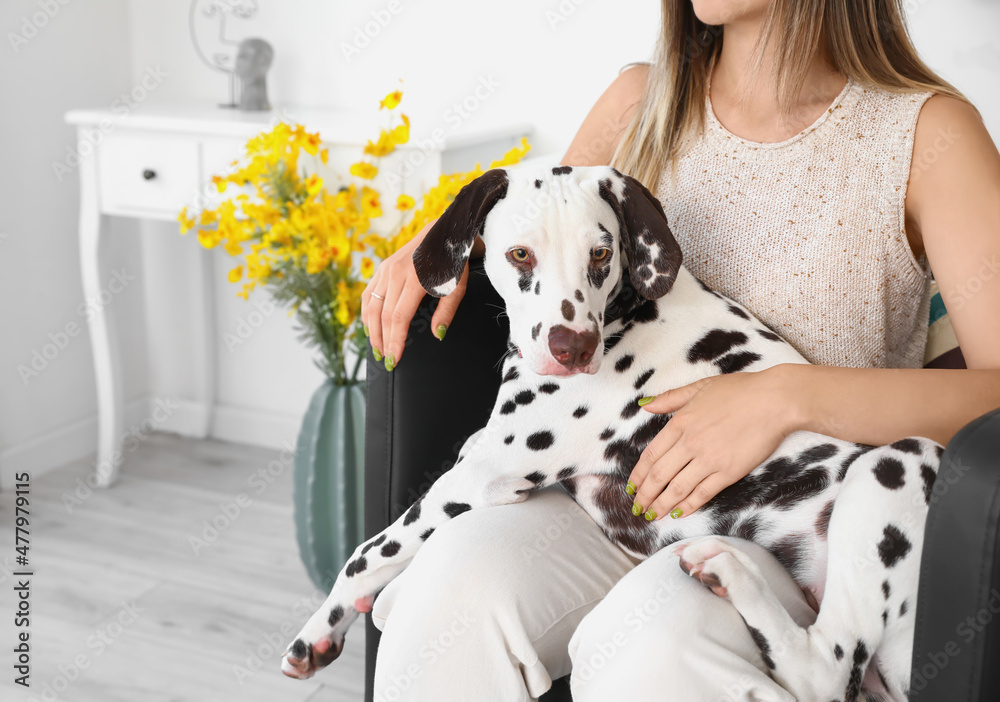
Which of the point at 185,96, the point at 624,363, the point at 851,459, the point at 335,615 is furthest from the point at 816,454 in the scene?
the point at 185,96

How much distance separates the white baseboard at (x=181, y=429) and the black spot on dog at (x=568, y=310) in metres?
2.11

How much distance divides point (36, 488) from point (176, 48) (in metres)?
1.47

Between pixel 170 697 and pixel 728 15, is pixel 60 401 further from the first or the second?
pixel 728 15

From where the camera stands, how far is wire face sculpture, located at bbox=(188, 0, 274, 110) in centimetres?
259

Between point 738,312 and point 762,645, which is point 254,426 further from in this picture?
point 762,645

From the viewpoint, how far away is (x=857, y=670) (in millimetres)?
947

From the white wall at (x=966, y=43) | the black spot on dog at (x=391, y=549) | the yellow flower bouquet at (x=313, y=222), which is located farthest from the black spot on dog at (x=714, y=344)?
the white wall at (x=966, y=43)

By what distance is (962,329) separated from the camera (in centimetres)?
120

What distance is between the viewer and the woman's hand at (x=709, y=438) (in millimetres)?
1083

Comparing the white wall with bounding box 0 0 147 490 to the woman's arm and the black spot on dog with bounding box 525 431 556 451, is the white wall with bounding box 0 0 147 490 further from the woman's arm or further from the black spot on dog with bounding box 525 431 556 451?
the woman's arm

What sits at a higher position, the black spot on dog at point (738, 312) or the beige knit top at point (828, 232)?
the beige knit top at point (828, 232)

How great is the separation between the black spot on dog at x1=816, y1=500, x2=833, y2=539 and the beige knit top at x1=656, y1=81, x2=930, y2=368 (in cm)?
34

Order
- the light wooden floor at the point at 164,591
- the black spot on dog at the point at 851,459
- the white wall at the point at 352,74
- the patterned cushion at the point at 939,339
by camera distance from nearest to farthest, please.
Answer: the black spot on dog at the point at 851,459, the patterned cushion at the point at 939,339, the light wooden floor at the point at 164,591, the white wall at the point at 352,74

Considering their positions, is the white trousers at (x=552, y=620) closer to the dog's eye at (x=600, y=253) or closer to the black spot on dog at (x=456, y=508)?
the black spot on dog at (x=456, y=508)
